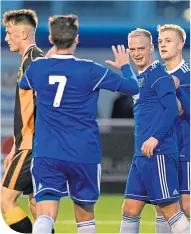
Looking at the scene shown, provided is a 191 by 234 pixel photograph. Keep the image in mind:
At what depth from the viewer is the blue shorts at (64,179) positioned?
22.6 ft

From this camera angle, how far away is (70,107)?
6.88 metres

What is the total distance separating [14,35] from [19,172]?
1.12 m

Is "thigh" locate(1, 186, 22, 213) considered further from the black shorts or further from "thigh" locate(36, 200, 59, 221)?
"thigh" locate(36, 200, 59, 221)

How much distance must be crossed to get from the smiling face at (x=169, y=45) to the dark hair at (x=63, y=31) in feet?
4.63

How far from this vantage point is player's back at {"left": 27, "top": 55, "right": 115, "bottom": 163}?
6859 mm

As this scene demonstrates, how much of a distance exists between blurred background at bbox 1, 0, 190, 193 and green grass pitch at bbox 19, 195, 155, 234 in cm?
61

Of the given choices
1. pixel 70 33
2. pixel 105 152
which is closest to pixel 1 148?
pixel 105 152

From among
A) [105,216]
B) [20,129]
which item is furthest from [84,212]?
[105,216]

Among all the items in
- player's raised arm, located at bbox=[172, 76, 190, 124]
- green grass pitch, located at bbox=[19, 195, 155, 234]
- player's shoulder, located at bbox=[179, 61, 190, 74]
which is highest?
player's shoulder, located at bbox=[179, 61, 190, 74]

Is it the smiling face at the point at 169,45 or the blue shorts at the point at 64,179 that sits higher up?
the smiling face at the point at 169,45

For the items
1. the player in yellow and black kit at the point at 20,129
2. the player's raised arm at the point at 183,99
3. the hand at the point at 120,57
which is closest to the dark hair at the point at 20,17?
the player in yellow and black kit at the point at 20,129

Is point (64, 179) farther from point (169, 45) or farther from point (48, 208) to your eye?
point (169, 45)

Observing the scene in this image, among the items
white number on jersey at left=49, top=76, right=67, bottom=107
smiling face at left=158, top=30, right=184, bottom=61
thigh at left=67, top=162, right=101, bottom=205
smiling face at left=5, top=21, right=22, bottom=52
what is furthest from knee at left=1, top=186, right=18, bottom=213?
smiling face at left=158, top=30, right=184, bottom=61

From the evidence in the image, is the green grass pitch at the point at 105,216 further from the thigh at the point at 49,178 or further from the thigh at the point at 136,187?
the thigh at the point at 49,178
